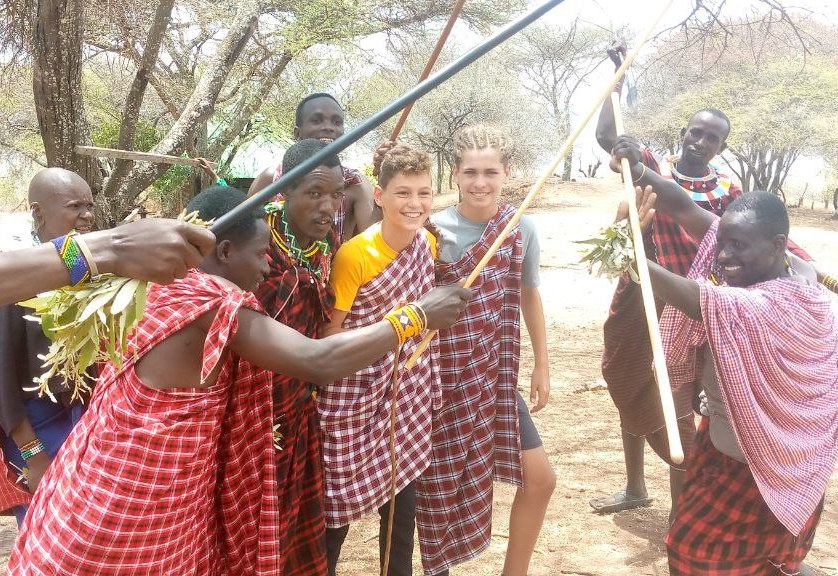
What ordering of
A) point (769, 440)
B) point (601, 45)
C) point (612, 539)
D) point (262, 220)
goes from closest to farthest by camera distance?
point (262, 220), point (769, 440), point (612, 539), point (601, 45)

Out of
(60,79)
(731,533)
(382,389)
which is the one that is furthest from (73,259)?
(60,79)

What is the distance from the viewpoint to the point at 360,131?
6.98ft

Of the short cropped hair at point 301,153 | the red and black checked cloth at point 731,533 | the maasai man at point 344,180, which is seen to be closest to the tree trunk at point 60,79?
the maasai man at point 344,180

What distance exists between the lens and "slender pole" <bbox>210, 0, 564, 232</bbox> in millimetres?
2043

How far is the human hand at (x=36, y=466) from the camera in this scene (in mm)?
2984

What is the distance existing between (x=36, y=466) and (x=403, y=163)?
1.94m

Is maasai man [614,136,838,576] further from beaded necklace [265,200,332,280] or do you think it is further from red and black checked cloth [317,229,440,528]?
beaded necklace [265,200,332,280]

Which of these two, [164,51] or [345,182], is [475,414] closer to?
[345,182]

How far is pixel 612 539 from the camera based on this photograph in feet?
13.6

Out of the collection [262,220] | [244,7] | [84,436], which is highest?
[244,7]

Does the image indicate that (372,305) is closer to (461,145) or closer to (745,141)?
(461,145)

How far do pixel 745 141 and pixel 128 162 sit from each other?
71.2ft

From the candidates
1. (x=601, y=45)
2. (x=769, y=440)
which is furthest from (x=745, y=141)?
(x=769, y=440)

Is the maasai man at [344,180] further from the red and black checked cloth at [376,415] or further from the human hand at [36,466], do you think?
the human hand at [36,466]
